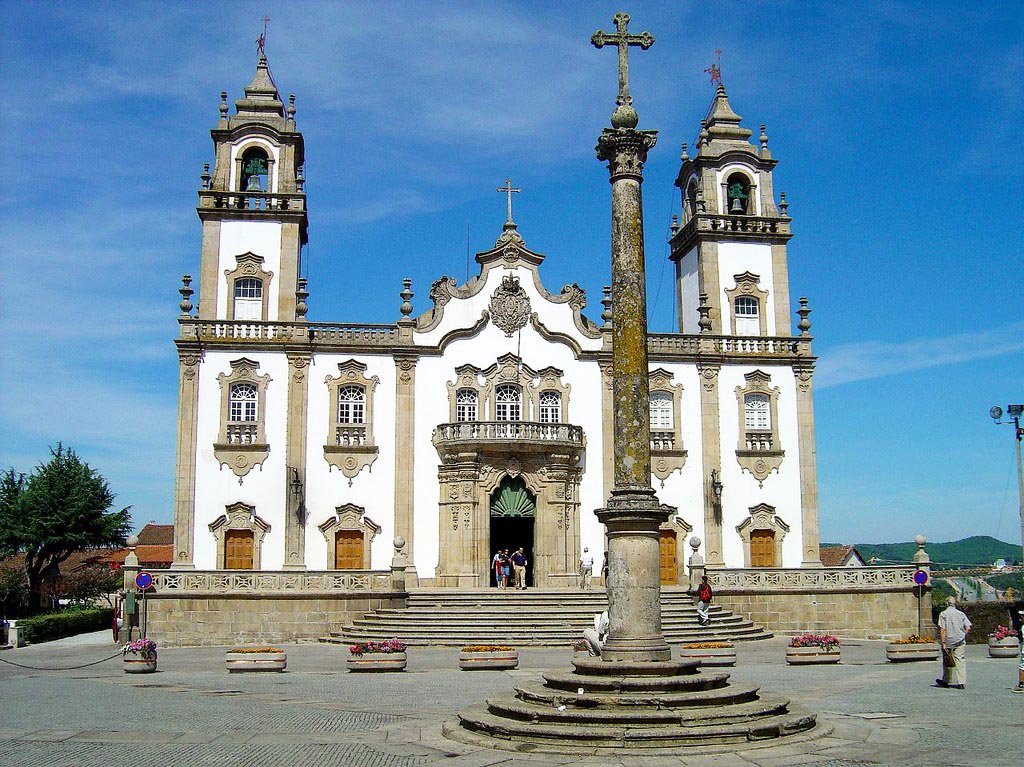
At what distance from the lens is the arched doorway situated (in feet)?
111

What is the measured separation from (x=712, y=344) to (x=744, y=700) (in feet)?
81.2

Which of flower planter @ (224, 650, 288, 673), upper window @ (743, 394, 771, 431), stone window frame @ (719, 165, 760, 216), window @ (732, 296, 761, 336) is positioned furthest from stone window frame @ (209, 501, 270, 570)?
stone window frame @ (719, 165, 760, 216)

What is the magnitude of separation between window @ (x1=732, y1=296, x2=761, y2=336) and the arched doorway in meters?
9.86

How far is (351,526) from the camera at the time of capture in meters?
33.6

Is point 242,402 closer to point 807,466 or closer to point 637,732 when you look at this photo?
point 807,466

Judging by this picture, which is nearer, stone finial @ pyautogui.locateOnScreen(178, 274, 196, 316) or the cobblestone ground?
the cobblestone ground

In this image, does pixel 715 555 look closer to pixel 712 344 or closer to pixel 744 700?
pixel 712 344

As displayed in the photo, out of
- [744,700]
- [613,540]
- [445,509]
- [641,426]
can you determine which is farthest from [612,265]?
[445,509]

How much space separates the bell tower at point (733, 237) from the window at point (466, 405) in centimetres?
840

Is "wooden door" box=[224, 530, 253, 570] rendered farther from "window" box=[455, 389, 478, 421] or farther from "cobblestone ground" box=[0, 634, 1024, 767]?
"cobblestone ground" box=[0, 634, 1024, 767]

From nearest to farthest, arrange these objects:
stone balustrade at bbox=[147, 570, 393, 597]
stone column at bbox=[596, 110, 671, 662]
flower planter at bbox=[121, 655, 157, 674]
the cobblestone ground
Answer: the cobblestone ground, stone column at bbox=[596, 110, 671, 662], flower planter at bbox=[121, 655, 157, 674], stone balustrade at bbox=[147, 570, 393, 597]

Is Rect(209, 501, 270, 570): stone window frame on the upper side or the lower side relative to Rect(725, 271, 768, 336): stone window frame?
lower

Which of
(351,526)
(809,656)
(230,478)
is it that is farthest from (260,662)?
(230,478)

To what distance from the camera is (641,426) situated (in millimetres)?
14359
